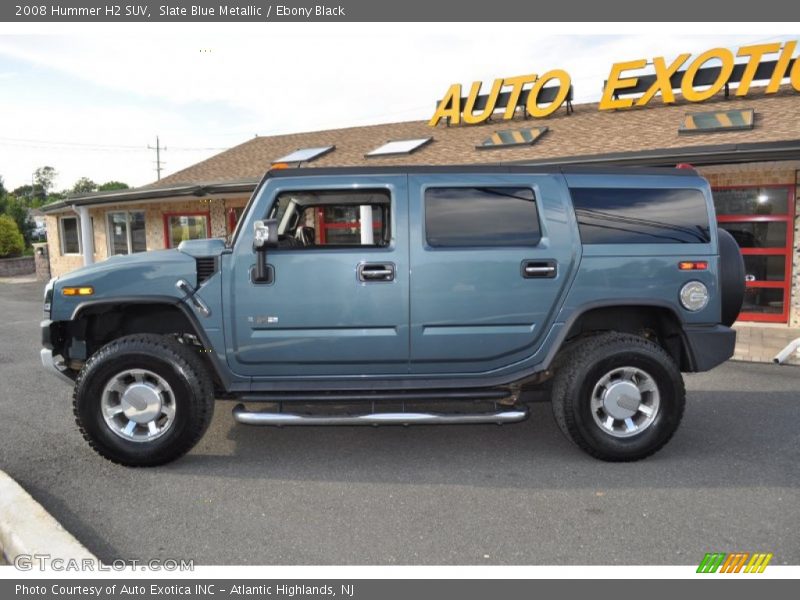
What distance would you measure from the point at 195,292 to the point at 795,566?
402cm

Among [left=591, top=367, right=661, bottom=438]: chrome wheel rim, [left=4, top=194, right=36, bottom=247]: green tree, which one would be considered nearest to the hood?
[left=591, top=367, right=661, bottom=438]: chrome wheel rim

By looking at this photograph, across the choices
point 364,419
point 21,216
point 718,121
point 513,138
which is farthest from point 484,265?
point 21,216

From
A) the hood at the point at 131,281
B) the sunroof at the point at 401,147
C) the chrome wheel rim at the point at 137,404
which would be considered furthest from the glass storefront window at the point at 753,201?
the chrome wheel rim at the point at 137,404

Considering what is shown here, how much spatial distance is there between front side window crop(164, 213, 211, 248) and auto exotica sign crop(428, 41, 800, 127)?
24.6ft

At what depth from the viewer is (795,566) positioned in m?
2.98

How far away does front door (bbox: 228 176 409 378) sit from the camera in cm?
423

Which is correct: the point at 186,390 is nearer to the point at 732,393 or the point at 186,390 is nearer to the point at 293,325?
the point at 293,325

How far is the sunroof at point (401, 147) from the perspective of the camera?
14.2 m

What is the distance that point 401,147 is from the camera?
48.0 feet

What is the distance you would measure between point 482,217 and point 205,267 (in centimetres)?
210

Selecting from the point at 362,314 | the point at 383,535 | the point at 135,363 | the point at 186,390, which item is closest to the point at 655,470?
the point at 383,535

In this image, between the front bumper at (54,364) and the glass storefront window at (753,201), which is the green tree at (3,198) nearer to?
the front bumper at (54,364)

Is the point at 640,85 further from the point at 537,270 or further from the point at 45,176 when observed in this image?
the point at 45,176

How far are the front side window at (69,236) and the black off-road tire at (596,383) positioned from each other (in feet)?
73.1
